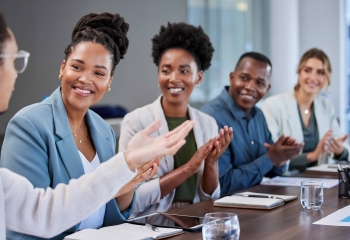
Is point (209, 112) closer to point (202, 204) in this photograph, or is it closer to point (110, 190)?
point (202, 204)

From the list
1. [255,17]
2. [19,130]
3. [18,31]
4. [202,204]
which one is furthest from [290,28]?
[19,130]

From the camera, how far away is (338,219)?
6.52ft

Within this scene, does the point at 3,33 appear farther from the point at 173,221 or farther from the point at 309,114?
the point at 309,114

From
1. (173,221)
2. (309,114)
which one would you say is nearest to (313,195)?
(173,221)

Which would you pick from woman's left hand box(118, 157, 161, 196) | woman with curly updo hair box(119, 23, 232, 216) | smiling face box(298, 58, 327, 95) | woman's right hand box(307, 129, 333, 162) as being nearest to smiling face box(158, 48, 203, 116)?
woman with curly updo hair box(119, 23, 232, 216)

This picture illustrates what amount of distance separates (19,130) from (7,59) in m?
0.41

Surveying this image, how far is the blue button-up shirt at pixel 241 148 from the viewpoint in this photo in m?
2.98

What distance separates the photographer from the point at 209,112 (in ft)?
10.5

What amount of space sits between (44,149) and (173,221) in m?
0.52

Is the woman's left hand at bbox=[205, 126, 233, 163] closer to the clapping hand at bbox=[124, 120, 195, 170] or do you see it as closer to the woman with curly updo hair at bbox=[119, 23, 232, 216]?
the woman with curly updo hair at bbox=[119, 23, 232, 216]

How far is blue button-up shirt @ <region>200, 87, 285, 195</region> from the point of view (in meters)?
2.98

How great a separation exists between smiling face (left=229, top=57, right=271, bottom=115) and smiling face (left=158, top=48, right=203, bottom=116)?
496 mm

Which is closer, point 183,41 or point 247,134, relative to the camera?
point 183,41

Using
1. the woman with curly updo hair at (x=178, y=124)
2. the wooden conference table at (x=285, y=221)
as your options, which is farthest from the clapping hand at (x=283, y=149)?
the wooden conference table at (x=285, y=221)
